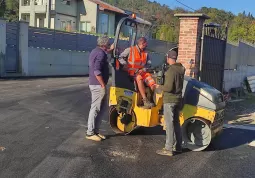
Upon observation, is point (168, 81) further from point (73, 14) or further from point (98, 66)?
point (73, 14)

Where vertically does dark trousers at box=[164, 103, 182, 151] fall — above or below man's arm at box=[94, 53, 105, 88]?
below

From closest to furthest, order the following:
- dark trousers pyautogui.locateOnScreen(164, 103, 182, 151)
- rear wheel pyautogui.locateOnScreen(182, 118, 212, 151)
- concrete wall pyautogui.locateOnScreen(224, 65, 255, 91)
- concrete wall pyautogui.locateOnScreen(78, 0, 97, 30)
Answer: dark trousers pyautogui.locateOnScreen(164, 103, 182, 151) < rear wheel pyautogui.locateOnScreen(182, 118, 212, 151) < concrete wall pyautogui.locateOnScreen(224, 65, 255, 91) < concrete wall pyautogui.locateOnScreen(78, 0, 97, 30)

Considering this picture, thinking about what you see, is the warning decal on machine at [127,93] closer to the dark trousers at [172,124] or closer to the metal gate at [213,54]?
the dark trousers at [172,124]

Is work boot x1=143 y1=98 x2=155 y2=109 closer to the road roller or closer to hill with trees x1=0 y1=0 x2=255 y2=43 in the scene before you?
the road roller

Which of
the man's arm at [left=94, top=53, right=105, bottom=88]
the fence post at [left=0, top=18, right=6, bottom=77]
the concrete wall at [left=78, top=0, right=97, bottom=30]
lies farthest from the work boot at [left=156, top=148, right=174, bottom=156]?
the concrete wall at [left=78, top=0, right=97, bottom=30]

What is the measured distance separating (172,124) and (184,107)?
52cm

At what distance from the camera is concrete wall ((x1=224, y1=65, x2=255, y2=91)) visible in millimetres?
14375

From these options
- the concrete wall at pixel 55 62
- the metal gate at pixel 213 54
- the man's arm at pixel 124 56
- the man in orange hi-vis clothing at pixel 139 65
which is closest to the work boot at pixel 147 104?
the man in orange hi-vis clothing at pixel 139 65

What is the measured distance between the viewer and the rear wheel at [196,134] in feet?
21.5

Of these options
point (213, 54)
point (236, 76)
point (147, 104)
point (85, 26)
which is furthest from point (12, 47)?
point (85, 26)

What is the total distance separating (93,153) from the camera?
5945 millimetres

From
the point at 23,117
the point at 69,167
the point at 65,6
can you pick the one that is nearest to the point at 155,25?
the point at 65,6

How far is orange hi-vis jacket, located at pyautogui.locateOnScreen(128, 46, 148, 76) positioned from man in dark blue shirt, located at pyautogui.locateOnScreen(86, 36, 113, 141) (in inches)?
17.2

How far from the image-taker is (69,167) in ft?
17.0
